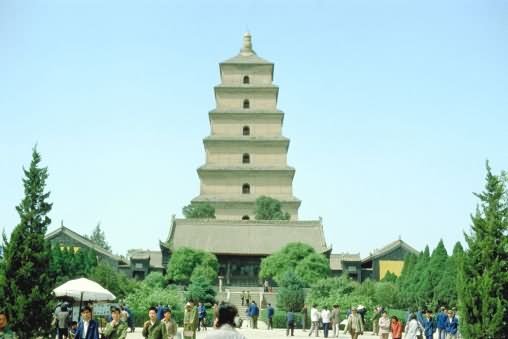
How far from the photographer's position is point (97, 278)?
3312 centimetres

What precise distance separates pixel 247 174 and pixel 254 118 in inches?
166

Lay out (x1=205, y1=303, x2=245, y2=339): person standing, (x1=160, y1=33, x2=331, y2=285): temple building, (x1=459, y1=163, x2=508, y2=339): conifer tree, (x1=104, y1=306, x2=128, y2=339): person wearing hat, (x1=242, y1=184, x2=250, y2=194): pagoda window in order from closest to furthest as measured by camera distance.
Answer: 1. (x1=205, y1=303, x2=245, y2=339): person standing
2. (x1=104, y1=306, x2=128, y2=339): person wearing hat
3. (x1=459, y1=163, x2=508, y2=339): conifer tree
4. (x1=160, y1=33, x2=331, y2=285): temple building
5. (x1=242, y1=184, x2=250, y2=194): pagoda window

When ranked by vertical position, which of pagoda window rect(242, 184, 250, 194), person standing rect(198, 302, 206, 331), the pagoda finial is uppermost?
the pagoda finial

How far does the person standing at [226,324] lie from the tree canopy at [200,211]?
164ft

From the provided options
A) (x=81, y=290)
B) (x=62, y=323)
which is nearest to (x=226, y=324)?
(x=62, y=323)

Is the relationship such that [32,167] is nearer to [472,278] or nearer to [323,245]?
[472,278]

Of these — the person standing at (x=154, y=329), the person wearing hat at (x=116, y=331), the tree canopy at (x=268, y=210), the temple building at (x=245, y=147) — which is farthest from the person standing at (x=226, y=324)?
the tree canopy at (x=268, y=210)

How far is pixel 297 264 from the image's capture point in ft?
144

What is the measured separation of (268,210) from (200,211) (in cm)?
472

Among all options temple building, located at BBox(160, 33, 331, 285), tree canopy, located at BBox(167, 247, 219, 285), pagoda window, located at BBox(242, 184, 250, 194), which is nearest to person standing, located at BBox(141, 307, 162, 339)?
tree canopy, located at BBox(167, 247, 219, 285)

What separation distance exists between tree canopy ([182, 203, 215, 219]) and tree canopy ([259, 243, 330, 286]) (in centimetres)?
935

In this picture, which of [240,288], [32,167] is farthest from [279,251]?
[32,167]

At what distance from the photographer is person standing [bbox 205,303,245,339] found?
5070 mm

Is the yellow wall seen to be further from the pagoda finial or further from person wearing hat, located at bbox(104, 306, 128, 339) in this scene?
person wearing hat, located at bbox(104, 306, 128, 339)
